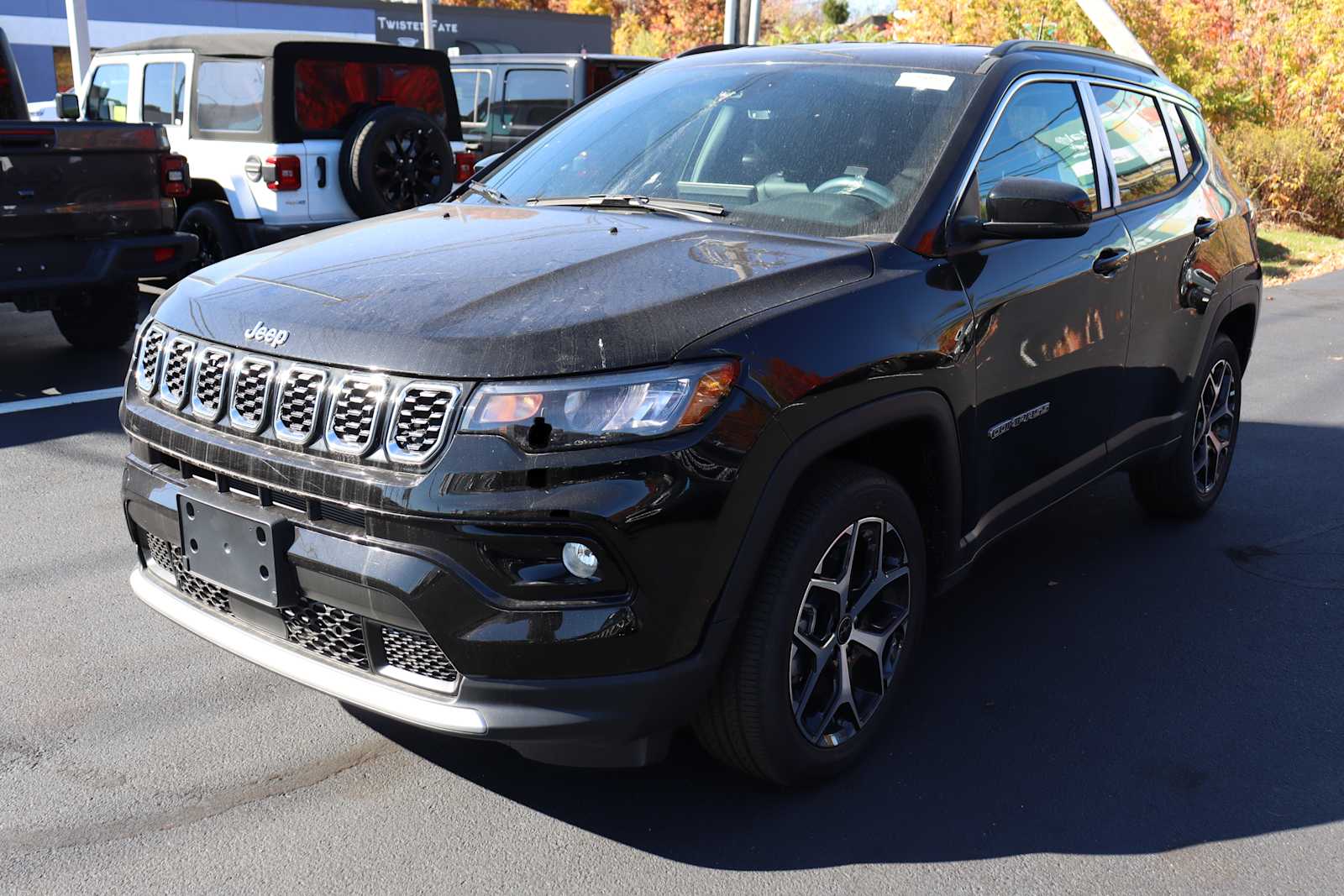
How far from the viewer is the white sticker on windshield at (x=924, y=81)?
11.8ft

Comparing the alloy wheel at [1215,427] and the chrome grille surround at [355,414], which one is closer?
the chrome grille surround at [355,414]

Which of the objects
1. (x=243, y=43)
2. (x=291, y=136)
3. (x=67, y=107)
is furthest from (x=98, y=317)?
(x=243, y=43)

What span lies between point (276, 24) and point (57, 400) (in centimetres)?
2503

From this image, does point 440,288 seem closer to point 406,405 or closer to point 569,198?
point 406,405

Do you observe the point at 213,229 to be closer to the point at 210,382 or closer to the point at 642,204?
the point at 642,204

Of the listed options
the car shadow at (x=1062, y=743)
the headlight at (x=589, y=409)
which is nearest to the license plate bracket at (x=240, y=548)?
the headlight at (x=589, y=409)

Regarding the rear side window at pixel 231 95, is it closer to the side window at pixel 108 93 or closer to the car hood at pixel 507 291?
the side window at pixel 108 93

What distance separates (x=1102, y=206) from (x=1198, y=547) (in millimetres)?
1609

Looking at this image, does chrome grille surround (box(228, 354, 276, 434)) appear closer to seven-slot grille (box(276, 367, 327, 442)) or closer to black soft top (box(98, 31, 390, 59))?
seven-slot grille (box(276, 367, 327, 442))

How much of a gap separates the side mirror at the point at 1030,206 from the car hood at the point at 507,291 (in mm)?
427

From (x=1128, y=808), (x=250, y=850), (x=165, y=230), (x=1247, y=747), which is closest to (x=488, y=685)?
(x=250, y=850)

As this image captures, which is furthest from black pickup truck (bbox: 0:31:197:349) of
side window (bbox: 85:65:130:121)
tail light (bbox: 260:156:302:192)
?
side window (bbox: 85:65:130:121)

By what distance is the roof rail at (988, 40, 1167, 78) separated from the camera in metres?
3.78

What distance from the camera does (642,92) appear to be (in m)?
4.20
